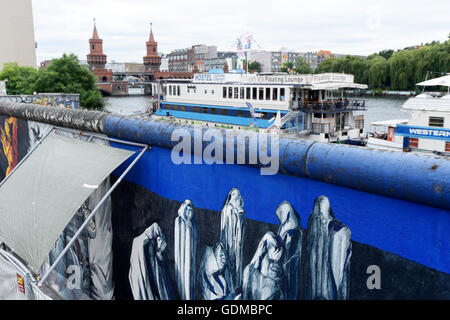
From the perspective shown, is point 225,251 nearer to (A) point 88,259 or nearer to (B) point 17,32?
(A) point 88,259

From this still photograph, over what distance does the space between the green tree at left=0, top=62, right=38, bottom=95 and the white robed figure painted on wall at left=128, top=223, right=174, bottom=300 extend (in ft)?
165

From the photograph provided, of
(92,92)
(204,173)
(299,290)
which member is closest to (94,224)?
(204,173)

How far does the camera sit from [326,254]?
3236 millimetres

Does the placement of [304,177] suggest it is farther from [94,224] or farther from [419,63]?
[419,63]

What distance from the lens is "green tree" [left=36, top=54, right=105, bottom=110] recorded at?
163 feet

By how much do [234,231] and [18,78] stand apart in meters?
58.4

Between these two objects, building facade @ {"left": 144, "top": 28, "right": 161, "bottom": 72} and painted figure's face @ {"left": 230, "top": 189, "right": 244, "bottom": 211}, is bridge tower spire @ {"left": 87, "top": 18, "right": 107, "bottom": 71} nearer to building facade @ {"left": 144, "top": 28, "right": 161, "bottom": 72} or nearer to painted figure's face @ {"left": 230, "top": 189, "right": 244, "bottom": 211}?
building facade @ {"left": 144, "top": 28, "right": 161, "bottom": 72}

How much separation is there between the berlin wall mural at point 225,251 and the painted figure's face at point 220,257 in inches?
0.4

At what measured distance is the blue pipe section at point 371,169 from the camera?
2.55 m

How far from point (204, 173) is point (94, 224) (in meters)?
2.29

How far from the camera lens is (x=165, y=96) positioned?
124 feet

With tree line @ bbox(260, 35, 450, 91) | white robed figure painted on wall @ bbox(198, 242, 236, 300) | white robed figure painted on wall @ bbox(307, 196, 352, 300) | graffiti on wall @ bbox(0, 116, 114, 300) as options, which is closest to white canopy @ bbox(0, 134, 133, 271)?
graffiti on wall @ bbox(0, 116, 114, 300)

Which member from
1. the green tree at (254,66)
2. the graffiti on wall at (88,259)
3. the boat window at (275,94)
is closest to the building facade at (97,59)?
the green tree at (254,66)

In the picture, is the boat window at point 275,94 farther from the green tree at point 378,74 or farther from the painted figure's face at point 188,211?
the green tree at point 378,74
